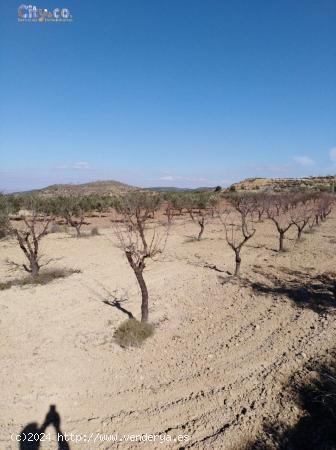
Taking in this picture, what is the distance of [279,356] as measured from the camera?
7.80m

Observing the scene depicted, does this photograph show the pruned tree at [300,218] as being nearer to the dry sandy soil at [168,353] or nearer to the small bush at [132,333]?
the dry sandy soil at [168,353]

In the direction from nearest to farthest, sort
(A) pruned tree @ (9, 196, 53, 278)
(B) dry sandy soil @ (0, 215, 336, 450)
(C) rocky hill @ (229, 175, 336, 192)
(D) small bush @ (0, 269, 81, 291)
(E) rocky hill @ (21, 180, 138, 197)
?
1. (B) dry sandy soil @ (0, 215, 336, 450)
2. (D) small bush @ (0, 269, 81, 291)
3. (A) pruned tree @ (9, 196, 53, 278)
4. (C) rocky hill @ (229, 175, 336, 192)
5. (E) rocky hill @ (21, 180, 138, 197)

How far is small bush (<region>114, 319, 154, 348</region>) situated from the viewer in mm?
8656

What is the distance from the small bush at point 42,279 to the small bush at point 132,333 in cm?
554

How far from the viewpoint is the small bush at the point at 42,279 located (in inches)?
509

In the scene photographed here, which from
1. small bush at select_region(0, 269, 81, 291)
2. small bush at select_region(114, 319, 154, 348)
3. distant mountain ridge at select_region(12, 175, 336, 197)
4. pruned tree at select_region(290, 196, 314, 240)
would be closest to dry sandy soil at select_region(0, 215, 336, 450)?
small bush at select_region(114, 319, 154, 348)

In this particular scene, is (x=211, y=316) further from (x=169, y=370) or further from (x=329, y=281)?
(x=329, y=281)

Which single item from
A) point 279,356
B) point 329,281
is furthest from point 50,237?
point 279,356

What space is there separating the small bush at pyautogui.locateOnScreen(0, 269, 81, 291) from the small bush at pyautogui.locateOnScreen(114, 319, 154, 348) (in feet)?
18.2

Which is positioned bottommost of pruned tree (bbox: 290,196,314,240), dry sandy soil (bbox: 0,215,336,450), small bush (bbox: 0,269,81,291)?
dry sandy soil (bbox: 0,215,336,450)

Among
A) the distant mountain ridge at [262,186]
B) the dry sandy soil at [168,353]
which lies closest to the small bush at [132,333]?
the dry sandy soil at [168,353]

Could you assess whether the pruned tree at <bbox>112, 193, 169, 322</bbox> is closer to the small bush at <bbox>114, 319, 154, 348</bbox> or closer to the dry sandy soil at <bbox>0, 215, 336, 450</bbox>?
the small bush at <bbox>114, 319, 154, 348</bbox>

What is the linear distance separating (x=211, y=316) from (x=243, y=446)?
198 inches

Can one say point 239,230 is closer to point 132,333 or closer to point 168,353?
point 132,333
